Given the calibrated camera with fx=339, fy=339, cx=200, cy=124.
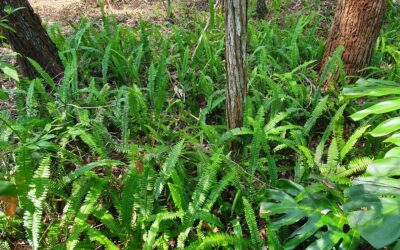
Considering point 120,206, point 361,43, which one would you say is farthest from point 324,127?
point 120,206

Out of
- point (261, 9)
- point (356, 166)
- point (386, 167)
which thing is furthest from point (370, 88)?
point (261, 9)

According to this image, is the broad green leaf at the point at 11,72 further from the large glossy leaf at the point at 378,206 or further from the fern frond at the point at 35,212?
the large glossy leaf at the point at 378,206

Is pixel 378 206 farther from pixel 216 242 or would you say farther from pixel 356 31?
pixel 356 31

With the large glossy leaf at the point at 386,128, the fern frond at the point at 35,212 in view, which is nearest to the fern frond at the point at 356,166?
the large glossy leaf at the point at 386,128

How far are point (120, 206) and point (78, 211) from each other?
10.0 inches

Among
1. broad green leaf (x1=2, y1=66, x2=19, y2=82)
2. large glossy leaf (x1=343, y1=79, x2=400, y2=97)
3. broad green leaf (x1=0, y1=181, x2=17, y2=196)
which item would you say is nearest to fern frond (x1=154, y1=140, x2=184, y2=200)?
broad green leaf (x1=2, y1=66, x2=19, y2=82)

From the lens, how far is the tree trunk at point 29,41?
323 centimetres

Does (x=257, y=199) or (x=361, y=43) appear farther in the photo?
(x=361, y=43)

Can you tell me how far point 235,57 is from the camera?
229 cm

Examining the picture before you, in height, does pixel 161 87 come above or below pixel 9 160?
above

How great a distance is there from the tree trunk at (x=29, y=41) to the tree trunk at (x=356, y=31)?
2874mm

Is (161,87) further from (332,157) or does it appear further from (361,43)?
(361,43)

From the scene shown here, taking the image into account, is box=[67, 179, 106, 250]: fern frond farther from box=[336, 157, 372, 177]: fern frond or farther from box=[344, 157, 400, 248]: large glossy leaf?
box=[336, 157, 372, 177]: fern frond

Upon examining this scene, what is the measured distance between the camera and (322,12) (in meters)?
5.12
